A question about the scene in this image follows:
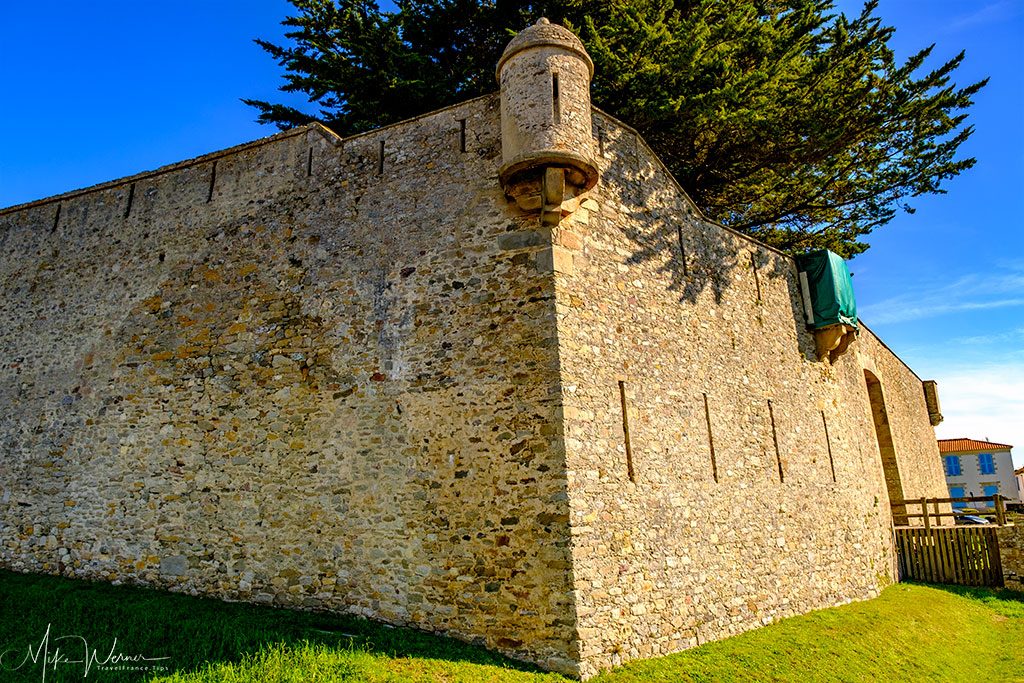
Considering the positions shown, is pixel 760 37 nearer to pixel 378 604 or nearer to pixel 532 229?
pixel 532 229

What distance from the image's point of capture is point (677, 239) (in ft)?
33.3

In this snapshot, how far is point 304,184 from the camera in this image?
9727mm

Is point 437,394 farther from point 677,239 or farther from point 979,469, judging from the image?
point 979,469

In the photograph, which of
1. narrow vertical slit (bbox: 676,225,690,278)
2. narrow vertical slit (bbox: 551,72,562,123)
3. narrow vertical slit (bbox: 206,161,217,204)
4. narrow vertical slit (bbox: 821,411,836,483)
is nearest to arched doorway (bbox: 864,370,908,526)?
narrow vertical slit (bbox: 821,411,836,483)

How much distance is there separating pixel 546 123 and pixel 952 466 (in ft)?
155

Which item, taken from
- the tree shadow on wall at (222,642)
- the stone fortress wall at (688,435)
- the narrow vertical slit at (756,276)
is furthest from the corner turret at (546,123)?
the tree shadow on wall at (222,642)

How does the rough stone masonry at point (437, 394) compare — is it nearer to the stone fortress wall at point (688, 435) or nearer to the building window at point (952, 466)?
the stone fortress wall at point (688, 435)

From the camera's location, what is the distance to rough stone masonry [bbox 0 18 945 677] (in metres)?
7.46

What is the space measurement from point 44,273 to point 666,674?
473 inches

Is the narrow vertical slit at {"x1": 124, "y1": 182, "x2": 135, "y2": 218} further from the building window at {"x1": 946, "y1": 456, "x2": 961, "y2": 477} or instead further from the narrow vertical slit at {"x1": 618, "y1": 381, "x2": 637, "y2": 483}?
the building window at {"x1": 946, "y1": 456, "x2": 961, "y2": 477}

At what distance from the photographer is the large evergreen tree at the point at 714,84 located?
1168cm

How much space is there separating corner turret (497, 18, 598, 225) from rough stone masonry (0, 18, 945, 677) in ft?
0.13

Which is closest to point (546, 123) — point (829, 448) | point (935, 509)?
point (829, 448)

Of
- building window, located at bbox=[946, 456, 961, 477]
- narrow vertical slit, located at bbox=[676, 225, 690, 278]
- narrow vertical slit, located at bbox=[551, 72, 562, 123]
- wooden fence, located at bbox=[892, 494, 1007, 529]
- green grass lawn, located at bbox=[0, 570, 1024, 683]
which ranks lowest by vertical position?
green grass lawn, located at bbox=[0, 570, 1024, 683]
